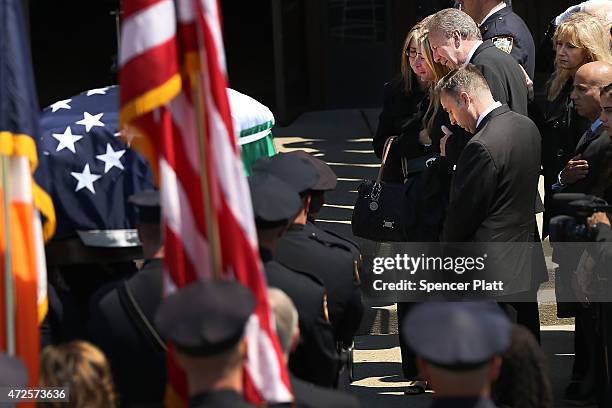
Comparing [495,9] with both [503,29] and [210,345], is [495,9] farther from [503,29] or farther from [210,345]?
[210,345]

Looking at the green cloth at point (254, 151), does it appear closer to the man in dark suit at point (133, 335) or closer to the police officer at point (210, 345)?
the man in dark suit at point (133, 335)

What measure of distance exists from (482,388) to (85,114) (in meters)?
3.01

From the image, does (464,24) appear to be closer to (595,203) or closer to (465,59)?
(465,59)

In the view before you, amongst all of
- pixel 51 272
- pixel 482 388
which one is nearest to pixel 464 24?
pixel 51 272

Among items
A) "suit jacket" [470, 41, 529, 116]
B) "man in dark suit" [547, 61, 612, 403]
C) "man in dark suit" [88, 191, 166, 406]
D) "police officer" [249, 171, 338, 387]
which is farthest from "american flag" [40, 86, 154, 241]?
"man in dark suit" [547, 61, 612, 403]

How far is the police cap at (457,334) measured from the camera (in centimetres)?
349

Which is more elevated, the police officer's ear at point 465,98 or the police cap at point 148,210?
the police officer's ear at point 465,98

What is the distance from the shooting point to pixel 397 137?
7.25 meters

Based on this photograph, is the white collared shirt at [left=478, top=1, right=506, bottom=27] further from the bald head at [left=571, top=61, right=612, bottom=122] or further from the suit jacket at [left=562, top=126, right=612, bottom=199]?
the suit jacket at [left=562, top=126, right=612, bottom=199]

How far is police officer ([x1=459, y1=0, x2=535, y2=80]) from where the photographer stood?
24.7 feet

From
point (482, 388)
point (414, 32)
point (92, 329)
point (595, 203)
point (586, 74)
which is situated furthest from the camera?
point (414, 32)

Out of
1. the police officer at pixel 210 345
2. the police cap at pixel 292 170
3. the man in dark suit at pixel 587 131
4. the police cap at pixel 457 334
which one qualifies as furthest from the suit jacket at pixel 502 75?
the police officer at pixel 210 345

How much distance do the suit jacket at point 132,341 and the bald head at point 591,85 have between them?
2.96 metres

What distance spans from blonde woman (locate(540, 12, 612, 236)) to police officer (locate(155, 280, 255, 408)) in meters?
3.79
